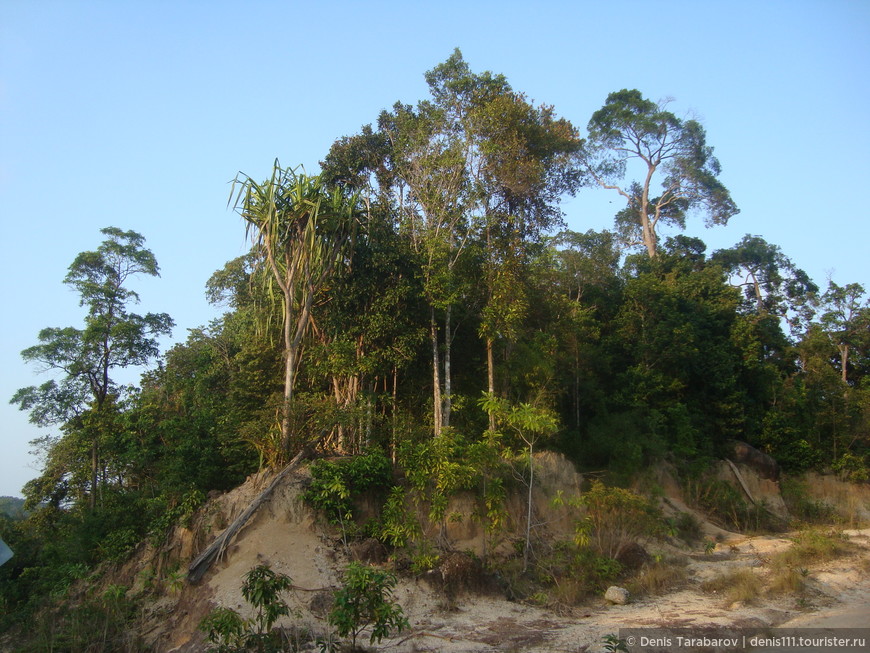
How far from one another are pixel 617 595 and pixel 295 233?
1020 centimetres

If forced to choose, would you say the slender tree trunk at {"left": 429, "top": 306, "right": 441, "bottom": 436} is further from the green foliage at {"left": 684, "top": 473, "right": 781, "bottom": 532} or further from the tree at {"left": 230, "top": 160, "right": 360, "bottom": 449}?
the green foliage at {"left": 684, "top": 473, "right": 781, "bottom": 532}

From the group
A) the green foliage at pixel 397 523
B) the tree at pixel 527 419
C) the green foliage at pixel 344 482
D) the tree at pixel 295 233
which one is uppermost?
the tree at pixel 295 233

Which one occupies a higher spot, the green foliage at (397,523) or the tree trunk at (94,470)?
the tree trunk at (94,470)

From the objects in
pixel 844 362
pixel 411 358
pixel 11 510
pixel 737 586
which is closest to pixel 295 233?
pixel 411 358

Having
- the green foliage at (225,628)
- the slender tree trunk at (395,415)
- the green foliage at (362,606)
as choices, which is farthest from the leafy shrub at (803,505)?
the green foliage at (225,628)

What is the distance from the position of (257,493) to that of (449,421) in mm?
4973

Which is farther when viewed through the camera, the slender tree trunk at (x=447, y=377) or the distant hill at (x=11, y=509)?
the distant hill at (x=11, y=509)

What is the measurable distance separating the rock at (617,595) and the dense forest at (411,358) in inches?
132

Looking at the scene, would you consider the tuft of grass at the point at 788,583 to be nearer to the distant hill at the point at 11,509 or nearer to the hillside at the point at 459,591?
the hillside at the point at 459,591

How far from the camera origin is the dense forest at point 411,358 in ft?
48.6

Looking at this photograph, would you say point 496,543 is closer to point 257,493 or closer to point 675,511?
point 257,493

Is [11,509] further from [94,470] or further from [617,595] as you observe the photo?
[617,595]

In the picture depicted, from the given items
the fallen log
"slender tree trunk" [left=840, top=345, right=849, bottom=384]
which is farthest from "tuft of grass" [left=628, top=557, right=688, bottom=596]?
"slender tree trunk" [left=840, top=345, right=849, bottom=384]

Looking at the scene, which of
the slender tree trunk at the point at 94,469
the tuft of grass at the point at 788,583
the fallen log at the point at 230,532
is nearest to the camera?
the fallen log at the point at 230,532
